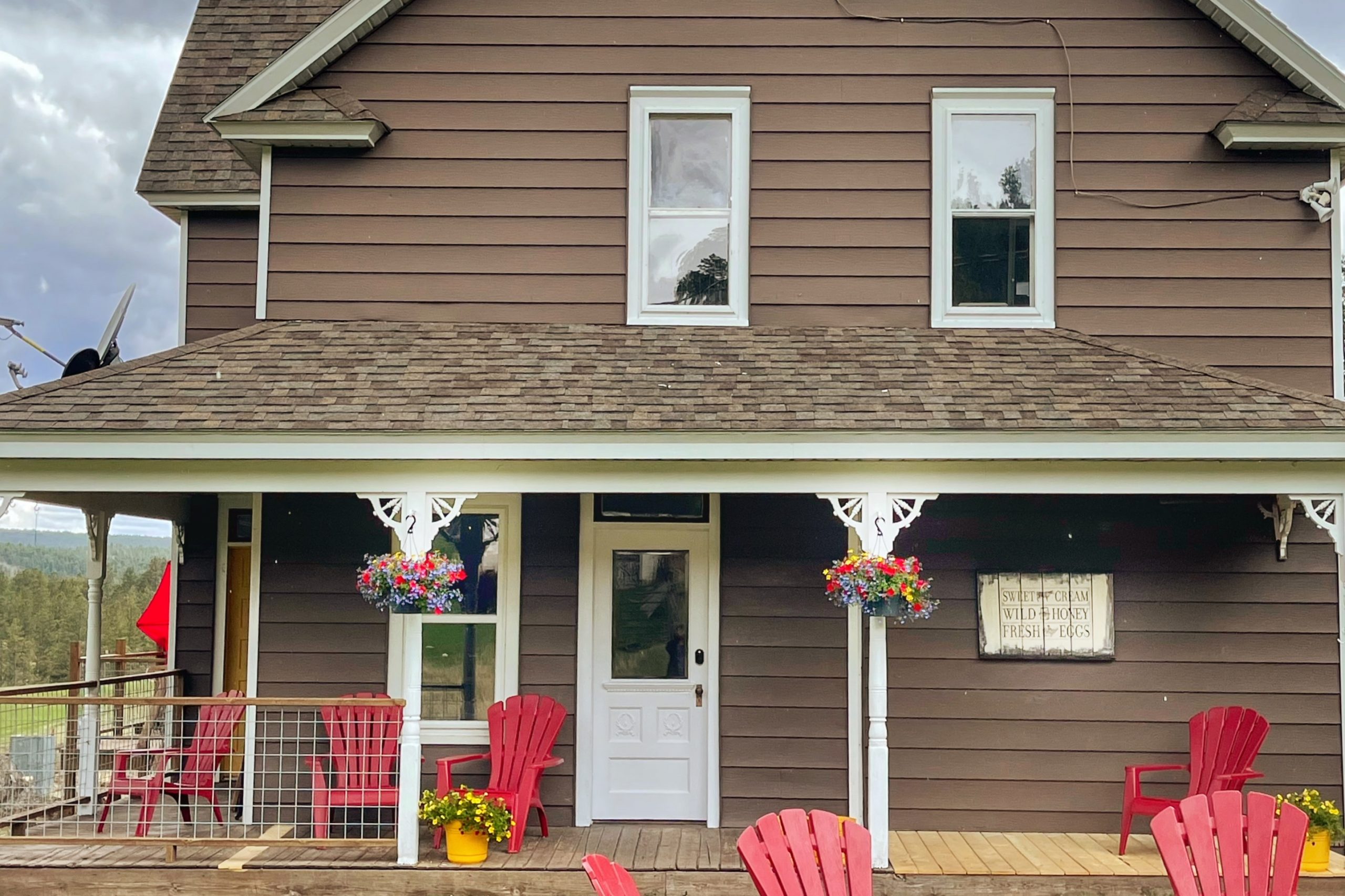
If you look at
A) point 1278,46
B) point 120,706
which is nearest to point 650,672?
point 120,706

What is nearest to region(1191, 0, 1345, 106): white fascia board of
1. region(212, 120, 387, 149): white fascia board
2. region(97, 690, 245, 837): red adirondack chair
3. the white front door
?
the white front door

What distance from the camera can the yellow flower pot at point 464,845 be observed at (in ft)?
21.6

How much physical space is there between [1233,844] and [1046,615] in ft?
8.23

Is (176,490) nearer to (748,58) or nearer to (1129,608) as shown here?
(748,58)

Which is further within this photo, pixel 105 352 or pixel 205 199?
pixel 105 352

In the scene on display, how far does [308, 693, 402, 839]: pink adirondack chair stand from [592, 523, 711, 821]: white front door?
1.25 metres

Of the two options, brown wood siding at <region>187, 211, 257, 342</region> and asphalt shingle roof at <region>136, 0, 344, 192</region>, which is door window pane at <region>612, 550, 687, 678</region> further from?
asphalt shingle roof at <region>136, 0, 344, 192</region>

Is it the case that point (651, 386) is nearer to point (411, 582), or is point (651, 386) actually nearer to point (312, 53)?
point (411, 582)

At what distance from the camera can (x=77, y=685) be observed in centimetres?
793

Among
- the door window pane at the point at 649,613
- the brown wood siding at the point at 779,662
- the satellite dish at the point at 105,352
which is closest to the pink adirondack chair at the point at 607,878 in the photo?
the brown wood siding at the point at 779,662

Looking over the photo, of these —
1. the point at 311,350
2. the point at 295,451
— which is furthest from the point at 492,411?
the point at 311,350

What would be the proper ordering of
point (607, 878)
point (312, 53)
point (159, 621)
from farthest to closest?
point (159, 621) → point (312, 53) → point (607, 878)

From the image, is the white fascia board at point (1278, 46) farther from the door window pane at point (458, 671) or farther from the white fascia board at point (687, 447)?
the door window pane at point (458, 671)

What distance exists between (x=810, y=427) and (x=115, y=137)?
8674 cm
